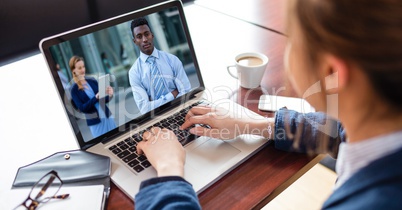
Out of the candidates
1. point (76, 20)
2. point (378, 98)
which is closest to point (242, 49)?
point (378, 98)

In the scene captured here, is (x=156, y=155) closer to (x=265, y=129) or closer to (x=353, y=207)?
(x=265, y=129)

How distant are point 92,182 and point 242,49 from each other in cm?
72

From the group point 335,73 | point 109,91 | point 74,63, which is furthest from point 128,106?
point 335,73

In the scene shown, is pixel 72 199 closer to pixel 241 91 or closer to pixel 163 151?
pixel 163 151

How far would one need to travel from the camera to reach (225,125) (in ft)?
2.89

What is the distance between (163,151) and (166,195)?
0.51 ft

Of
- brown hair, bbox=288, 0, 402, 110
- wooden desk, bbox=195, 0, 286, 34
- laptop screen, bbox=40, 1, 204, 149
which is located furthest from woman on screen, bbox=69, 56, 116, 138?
wooden desk, bbox=195, 0, 286, 34

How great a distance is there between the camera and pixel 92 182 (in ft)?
2.54

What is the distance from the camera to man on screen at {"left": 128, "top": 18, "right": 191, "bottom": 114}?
2.96 ft

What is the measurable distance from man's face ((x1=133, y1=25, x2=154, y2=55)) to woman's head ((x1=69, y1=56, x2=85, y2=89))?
0.15 metres

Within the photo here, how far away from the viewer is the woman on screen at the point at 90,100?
2.67ft

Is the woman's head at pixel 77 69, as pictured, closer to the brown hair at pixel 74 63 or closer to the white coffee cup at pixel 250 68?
the brown hair at pixel 74 63

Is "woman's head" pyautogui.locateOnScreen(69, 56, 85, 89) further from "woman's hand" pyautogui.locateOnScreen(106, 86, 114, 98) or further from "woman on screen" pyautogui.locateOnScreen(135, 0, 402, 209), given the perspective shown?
"woman on screen" pyautogui.locateOnScreen(135, 0, 402, 209)

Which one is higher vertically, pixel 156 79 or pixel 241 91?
pixel 156 79
